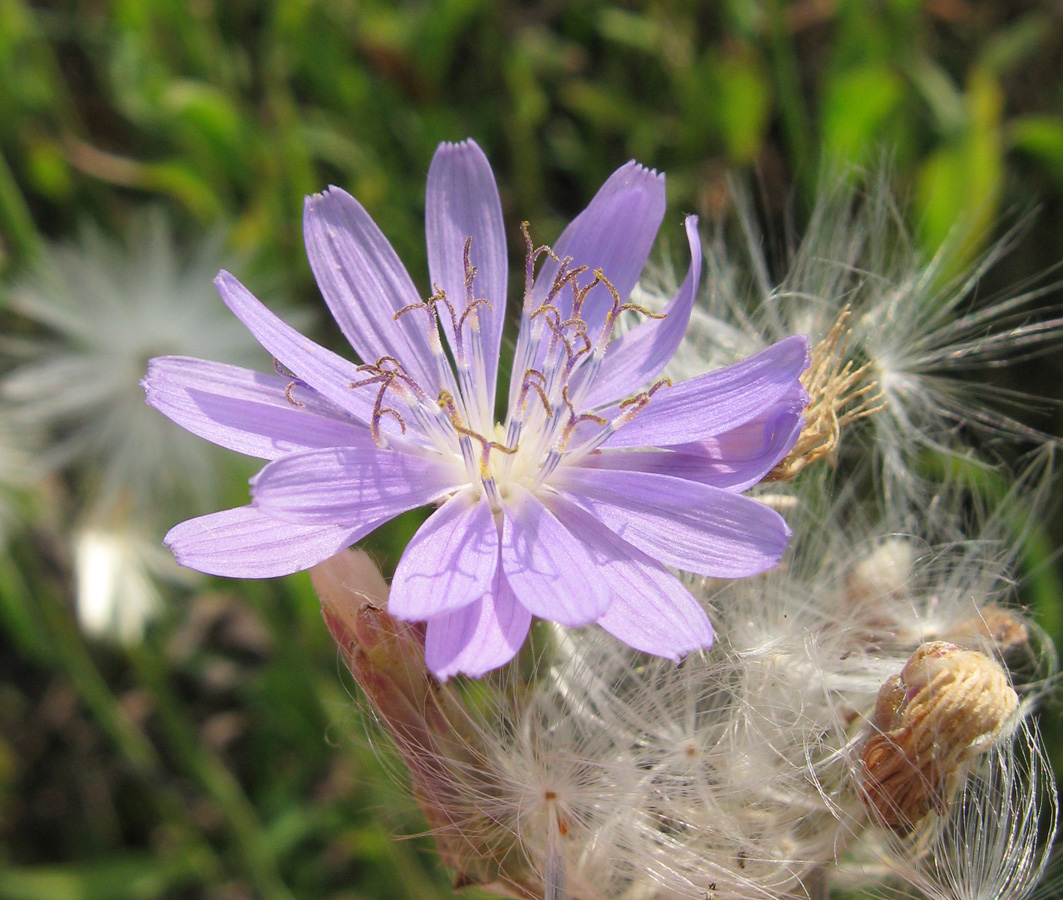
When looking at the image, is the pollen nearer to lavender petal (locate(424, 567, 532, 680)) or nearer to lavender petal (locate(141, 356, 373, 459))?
lavender petal (locate(424, 567, 532, 680))

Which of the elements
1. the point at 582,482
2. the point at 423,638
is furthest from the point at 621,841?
the point at 582,482

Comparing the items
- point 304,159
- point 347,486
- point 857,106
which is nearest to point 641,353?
point 347,486

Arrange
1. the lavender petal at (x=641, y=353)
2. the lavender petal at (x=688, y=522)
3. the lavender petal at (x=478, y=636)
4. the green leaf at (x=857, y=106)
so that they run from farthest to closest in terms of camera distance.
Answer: the green leaf at (x=857, y=106) → the lavender petal at (x=641, y=353) → the lavender petal at (x=688, y=522) → the lavender petal at (x=478, y=636)

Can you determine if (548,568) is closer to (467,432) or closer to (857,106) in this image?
(467,432)

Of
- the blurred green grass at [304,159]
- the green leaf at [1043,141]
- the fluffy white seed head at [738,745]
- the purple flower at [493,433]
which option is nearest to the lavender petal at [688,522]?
the purple flower at [493,433]

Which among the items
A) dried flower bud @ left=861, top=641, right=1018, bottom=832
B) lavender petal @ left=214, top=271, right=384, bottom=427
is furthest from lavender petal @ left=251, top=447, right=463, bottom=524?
dried flower bud @ left=861, top=641, right=1018, bottom=832

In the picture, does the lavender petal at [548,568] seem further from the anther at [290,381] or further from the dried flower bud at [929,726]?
the dried flower bud at [929,726]
